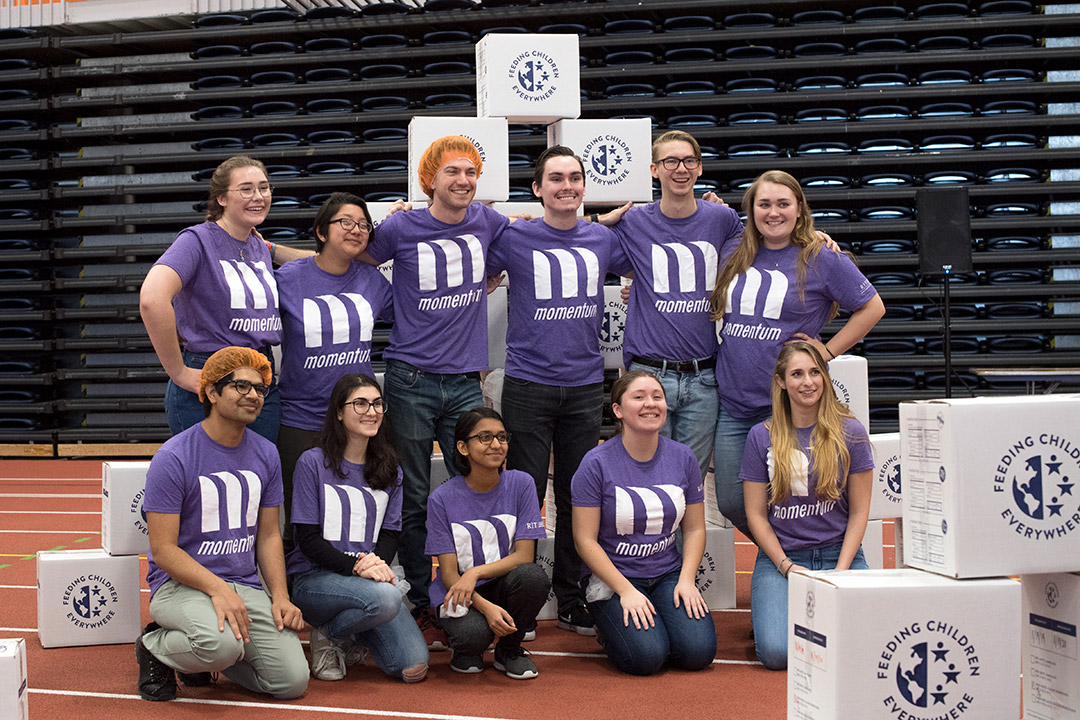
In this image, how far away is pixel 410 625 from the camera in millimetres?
3312

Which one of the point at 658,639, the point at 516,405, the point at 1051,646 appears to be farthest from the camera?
the point at 516,405

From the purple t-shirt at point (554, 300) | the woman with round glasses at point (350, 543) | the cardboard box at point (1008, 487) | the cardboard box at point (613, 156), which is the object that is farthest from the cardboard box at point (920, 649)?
the cardboard box at point (613, 156)

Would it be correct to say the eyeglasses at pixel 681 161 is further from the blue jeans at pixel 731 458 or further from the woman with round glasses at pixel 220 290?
the woman with round glasses at pixel 220 290

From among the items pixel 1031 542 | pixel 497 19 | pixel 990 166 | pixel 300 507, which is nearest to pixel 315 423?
pixel 300 507

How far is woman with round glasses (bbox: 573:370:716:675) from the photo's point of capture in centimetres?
325

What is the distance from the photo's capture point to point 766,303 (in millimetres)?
3559

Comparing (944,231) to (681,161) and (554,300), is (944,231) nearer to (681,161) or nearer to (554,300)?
(681,161)

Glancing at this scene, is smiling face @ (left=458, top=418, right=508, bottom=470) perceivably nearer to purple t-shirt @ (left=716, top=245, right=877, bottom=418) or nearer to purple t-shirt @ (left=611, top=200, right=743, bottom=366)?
purple t-shirt @ (left=611, top=200, right=743, bottom=366)

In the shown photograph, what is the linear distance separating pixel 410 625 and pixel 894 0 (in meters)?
6.90

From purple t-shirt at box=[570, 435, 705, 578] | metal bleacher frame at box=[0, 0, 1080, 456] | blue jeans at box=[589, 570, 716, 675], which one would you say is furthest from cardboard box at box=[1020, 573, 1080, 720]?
metal bleacher frame at box=[0, 0, 1080, 456]

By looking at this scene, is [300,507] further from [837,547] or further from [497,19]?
[497,19]

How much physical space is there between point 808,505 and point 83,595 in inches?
110

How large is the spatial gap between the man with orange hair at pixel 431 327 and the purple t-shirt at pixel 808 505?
3.54 ft

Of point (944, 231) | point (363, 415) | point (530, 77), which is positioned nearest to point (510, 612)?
point (363, 415)
